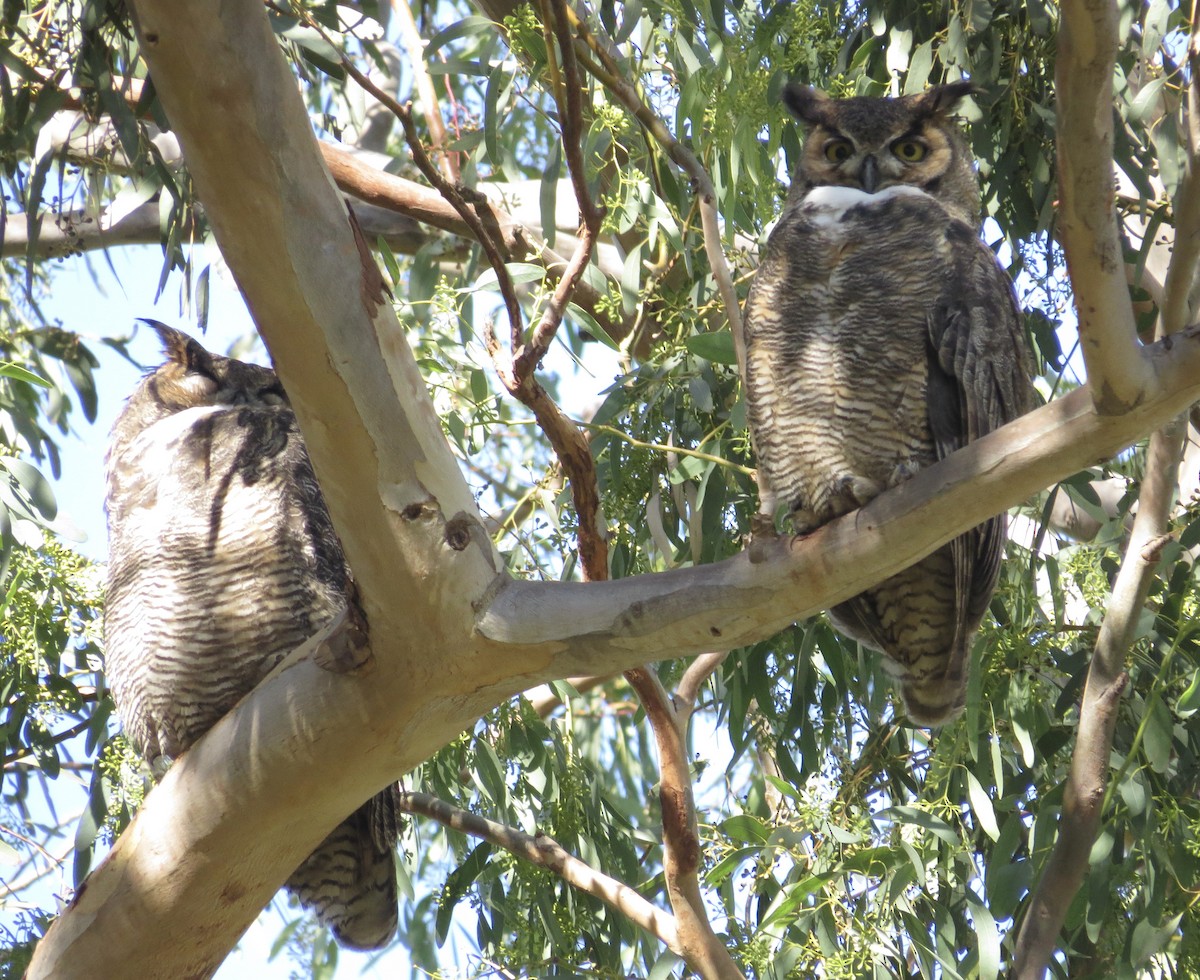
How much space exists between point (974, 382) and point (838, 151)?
2.58 feet

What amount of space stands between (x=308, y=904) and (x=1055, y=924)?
148cm

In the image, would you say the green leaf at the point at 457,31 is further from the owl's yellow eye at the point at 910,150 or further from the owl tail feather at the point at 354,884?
the owl tail feather at the point at 354,884

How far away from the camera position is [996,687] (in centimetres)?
275

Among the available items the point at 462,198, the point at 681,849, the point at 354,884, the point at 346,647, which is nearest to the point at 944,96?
the point at 462,198

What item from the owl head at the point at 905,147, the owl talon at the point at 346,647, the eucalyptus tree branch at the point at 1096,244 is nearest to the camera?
the eucalyptus tree branch at the point at 1096,244

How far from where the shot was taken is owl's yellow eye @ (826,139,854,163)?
2.91 m

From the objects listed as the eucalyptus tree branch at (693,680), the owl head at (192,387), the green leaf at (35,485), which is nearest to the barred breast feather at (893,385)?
Result: the eucalyptus tree branch at (693,680)

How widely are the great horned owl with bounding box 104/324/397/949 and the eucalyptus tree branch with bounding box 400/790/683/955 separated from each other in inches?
6.1

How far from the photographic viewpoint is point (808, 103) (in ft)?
9.70

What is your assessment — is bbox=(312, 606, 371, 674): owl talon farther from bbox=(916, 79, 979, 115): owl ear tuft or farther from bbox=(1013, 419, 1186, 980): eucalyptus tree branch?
bbox=(916, 79, 979, 115): owl ear tuft

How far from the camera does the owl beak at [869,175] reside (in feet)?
9.25

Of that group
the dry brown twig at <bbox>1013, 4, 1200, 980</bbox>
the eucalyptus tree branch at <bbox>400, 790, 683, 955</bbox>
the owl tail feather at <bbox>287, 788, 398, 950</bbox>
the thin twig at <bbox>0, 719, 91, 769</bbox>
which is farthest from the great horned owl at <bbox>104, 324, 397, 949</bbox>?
the dry brown twig at <bbox>1013, 4, 1200, 980</bbox>

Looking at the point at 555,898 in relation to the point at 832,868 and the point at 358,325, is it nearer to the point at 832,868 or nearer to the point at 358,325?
the point at 832,868

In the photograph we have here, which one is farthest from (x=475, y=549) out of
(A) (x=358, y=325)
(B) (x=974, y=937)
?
(B) (x=974, y=937)
